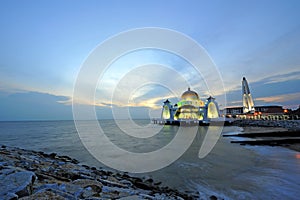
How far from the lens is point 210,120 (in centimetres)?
Answer: 5659

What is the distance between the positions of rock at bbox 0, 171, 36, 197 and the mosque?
56.5m

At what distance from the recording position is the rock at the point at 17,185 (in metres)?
2.48

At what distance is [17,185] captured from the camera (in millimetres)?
2641

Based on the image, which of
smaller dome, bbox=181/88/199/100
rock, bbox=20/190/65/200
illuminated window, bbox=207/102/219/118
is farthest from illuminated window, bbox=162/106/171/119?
rock, bbox=20/190/65/200

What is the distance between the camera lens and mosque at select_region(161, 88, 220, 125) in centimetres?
5998

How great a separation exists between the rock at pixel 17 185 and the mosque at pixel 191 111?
185ft

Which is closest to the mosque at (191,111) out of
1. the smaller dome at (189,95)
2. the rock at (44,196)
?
the smaller dome at (189,95)

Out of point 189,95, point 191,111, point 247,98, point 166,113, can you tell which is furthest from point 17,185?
point 247,98

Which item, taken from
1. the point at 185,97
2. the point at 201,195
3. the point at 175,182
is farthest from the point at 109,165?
the point at 185,97

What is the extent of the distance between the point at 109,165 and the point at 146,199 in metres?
6.81

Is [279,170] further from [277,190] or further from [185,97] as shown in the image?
[185,97]

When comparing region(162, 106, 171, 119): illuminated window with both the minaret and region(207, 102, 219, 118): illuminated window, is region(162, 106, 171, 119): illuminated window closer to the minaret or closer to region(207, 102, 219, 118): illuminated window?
region(207, 102, 219, 118): illuminated window

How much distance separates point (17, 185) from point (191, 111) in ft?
214

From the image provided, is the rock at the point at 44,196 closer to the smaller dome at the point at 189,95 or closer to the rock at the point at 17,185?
the rock at the point at 17,185
